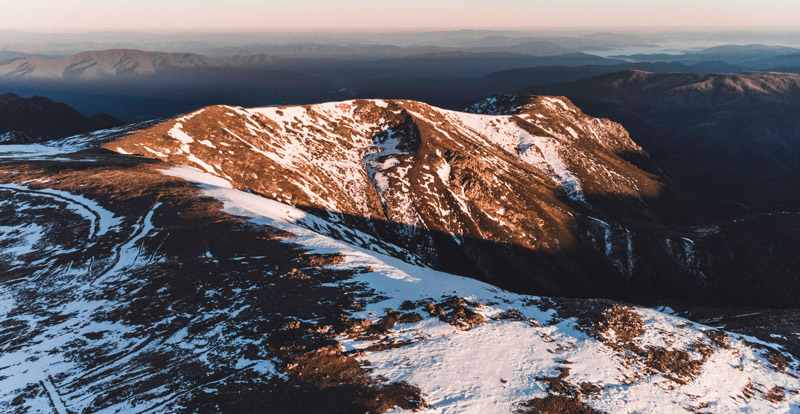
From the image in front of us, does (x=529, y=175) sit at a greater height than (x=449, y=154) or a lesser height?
lesser

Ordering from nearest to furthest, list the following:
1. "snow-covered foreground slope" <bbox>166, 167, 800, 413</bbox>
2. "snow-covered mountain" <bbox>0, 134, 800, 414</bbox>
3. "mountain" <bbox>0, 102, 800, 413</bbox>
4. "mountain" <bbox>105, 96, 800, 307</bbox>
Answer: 1. "snow-covered mountain" <bbox>0, 134, 800, 414</bbox>
2. "mountain" <bbox>0, 102, 800, 413</bbox>
3. "snow-covered foreground slope" <bbox>166, 167, 800, 413</bbox>
4. "mountain" <bbox>105, 96, 800, 307</bbox>

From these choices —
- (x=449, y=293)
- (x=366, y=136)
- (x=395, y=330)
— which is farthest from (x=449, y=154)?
(x=395, y=330)

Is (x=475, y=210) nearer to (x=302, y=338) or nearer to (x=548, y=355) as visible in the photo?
(x=548, y=355)

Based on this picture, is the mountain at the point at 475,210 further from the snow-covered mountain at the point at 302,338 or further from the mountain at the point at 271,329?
the snow-covered mountain at the point at 302,338

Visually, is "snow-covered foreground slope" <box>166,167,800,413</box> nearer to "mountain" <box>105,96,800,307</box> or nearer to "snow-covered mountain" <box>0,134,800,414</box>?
"snow-covered mountain" <box>0,134,800,414</box>

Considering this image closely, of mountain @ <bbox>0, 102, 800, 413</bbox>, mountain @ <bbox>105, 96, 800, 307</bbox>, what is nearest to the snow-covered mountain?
mountain @ <bbox>0, 102, 800, 413</bbox>

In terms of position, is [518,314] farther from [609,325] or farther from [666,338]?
[666,338]

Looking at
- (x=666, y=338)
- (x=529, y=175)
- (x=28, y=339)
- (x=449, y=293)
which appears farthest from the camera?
(x=529, y=175)

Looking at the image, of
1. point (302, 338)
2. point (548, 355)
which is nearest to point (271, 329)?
point (302, 338)

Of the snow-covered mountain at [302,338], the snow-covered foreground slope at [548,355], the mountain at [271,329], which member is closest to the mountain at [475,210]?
the mountain at [271,329]
